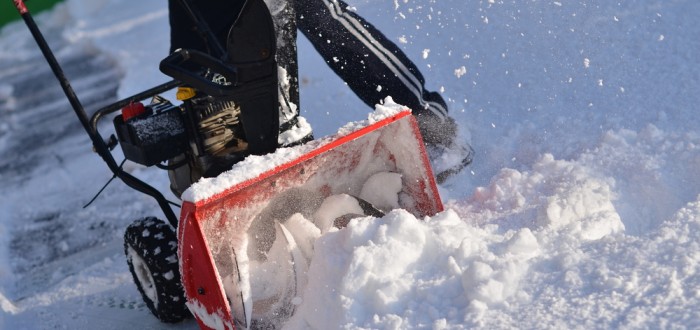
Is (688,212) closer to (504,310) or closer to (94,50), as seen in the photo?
(504,310)

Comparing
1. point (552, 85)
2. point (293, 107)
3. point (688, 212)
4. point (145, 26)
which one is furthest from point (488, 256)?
point (145, 26)

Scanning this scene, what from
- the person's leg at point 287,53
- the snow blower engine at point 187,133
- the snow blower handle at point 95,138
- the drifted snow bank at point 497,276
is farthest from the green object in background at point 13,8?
the drifted snow bank at point 497,276

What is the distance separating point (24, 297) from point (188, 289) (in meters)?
1.69

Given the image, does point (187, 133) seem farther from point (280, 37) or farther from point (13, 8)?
point (13, 8)

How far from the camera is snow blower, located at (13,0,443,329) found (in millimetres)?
2904

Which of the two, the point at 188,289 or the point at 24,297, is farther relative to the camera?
the point at 24,297

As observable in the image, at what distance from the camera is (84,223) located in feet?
16.2

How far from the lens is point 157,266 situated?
3.30 metres

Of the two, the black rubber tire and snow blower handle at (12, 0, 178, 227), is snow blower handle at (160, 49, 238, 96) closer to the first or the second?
snow blower handle at (12, 0, 178, 227)

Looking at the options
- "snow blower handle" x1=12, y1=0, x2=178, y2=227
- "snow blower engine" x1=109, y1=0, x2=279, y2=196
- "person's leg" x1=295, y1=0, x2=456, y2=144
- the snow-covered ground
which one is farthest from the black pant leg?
"snow blower handle" x1=12, y1=0, x2=178, y2=227

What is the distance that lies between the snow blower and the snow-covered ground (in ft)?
0.72

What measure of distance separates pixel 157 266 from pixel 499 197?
166 centimetres

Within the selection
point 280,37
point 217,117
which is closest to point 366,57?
point 280,37

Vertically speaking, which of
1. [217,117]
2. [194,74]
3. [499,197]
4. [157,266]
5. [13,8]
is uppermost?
[194,74]
